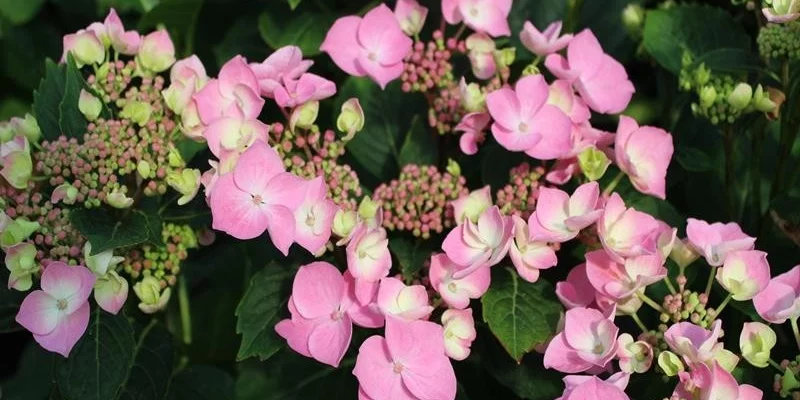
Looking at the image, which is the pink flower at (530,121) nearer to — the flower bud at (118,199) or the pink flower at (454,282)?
the pink flower at (454,282)

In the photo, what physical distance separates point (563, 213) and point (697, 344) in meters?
0.19

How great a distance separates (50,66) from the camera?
1164 millimetres

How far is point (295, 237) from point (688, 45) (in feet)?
2.22

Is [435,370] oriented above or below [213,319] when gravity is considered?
above

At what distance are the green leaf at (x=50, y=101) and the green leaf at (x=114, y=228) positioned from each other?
0.50ft

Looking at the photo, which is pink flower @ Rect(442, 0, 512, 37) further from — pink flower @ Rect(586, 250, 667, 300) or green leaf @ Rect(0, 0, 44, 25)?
green leaf @ Rect(0, 0, 44, 25)

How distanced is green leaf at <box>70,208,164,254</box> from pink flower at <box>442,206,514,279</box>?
31 centimetres

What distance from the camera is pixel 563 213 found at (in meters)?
1.01

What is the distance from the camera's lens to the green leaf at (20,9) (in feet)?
6.17

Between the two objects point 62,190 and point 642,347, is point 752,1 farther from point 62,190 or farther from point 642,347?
point 62,190

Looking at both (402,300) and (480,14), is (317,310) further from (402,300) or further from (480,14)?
(480,14)

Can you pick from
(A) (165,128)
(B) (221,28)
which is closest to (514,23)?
(B) (221,28)

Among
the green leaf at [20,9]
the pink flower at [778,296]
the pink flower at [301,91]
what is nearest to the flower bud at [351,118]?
the pink flower at [301,91]

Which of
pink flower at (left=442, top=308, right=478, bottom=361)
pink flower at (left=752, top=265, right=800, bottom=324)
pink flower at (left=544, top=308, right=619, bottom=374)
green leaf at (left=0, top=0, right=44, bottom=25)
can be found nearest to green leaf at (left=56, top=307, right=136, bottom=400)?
pink flower at (left=442, top=308, right=478, bottom=361)
